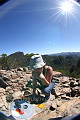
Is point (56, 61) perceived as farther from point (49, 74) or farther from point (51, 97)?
point (51, 97)

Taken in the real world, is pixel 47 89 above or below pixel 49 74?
below

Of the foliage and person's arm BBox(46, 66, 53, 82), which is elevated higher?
the foliage

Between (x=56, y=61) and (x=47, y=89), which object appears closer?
(x=56, y=61)

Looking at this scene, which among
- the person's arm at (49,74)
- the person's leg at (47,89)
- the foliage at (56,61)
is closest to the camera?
the foliage at (56,61)

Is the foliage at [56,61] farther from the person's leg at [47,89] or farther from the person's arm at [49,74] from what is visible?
the person's leg at [47,89]

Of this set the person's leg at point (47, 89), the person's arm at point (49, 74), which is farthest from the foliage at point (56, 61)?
the person's leg at point (47, 89)

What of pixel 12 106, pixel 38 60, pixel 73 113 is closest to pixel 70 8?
pixel 38 60

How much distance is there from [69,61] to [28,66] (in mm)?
318

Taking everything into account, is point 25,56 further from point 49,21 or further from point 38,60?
point 49,21

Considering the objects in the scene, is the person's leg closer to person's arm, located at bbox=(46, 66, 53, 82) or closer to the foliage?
person's arm, located at bbox=(46, 66, 53, 82)

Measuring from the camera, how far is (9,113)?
1.17 meters

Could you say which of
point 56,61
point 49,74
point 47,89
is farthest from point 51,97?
point 56,61

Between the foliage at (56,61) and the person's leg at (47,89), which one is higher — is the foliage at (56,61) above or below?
above

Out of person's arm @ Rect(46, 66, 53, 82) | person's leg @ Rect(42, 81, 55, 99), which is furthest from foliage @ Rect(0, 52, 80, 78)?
person's leg @ Rect(42, 81, 55, 99)
